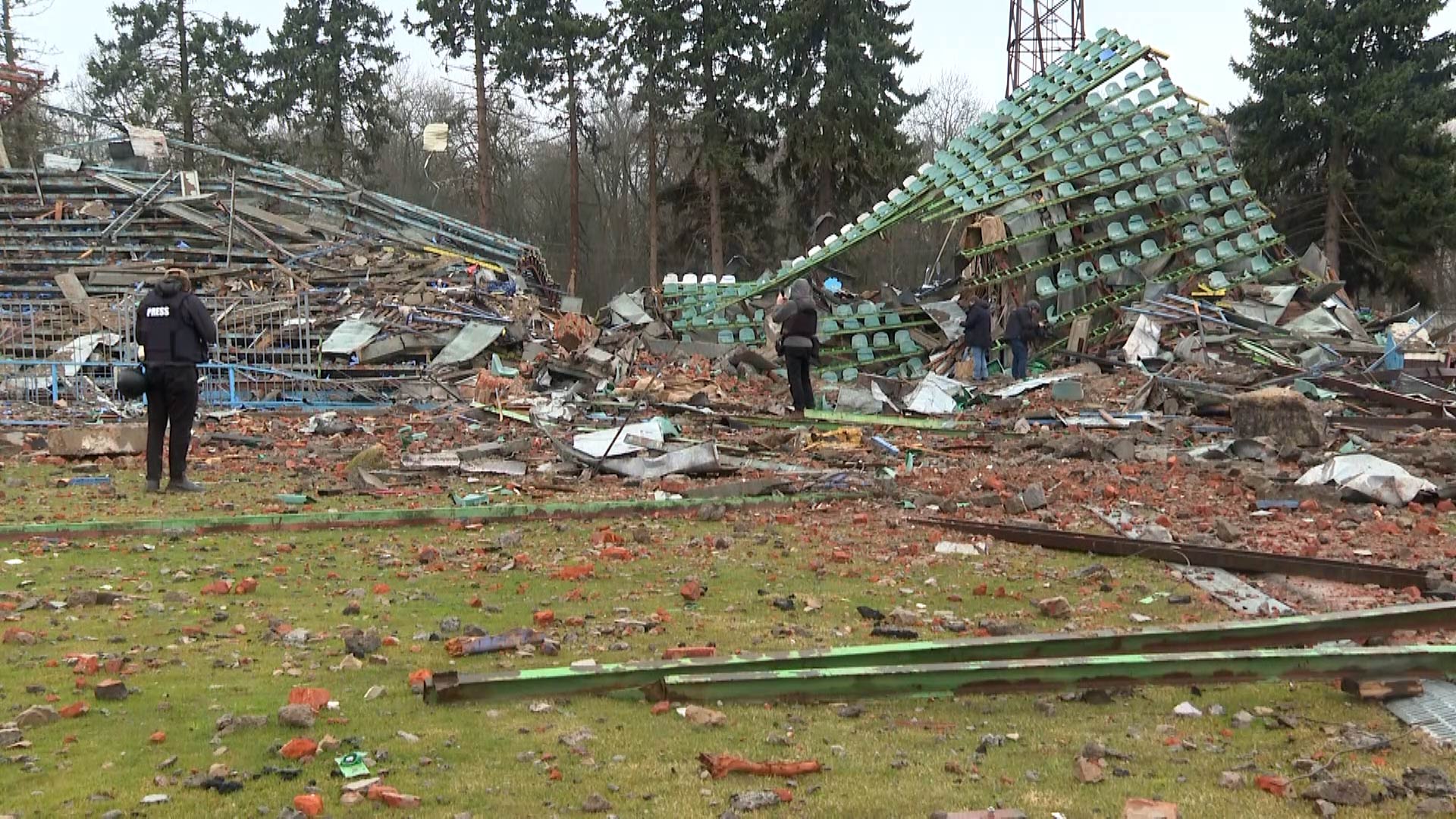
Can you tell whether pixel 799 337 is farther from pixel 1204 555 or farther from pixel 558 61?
pixel 558 61

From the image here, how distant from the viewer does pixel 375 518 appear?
8.48m

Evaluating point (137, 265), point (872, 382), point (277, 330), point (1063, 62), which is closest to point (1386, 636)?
point (872, 382)

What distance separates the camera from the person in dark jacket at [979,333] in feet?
62.6

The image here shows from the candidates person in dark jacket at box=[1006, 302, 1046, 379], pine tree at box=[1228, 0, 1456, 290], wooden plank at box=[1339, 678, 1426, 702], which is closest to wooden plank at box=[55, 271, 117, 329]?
person in dark jacket at box=[1006, 302, 1046, 379]

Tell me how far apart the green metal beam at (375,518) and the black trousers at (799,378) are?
5194 millimetres

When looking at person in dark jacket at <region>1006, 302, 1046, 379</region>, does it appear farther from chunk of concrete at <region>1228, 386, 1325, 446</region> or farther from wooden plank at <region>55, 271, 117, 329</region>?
wooden plank at <region>55, 271, 117, 329</region>

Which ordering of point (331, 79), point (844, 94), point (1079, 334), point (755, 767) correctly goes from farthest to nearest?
point (331, 79), point (844, 94), point (1079, 334), point (755, 767)

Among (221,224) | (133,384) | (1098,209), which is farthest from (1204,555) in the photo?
(221,224)

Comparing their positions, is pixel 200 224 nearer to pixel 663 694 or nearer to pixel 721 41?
pixel 721 41

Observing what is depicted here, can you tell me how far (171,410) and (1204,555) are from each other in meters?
8.16

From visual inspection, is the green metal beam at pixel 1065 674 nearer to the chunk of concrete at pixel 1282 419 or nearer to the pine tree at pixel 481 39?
the chunk of concrete at pixel 1282 419

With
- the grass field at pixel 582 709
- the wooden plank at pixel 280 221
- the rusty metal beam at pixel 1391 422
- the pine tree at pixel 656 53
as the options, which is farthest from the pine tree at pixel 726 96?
the grass field at pixel 582 709

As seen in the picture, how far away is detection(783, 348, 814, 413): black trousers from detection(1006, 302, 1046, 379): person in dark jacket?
541cm

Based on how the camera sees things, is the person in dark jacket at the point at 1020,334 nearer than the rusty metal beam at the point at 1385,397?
No
